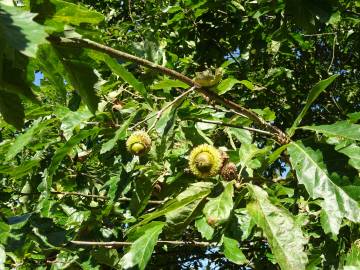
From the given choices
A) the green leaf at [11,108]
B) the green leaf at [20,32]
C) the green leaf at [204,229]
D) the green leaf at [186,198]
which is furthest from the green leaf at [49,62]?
the green leaf at [204,229]

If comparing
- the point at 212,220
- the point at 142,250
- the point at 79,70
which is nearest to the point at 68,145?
the point at 142,250

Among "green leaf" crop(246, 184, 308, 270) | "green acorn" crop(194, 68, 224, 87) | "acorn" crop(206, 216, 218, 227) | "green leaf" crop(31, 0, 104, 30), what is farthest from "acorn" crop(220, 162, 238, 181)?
"green leaf" crop(31, 0, 104, 30)

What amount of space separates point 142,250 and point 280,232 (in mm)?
581

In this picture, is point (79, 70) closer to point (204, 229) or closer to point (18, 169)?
point (204, 229)

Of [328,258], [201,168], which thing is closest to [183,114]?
[201,168]

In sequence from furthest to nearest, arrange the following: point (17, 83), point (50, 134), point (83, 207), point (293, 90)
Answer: point (293, 90) → point (83, 207) → point (50, 134) → point (17, 83)

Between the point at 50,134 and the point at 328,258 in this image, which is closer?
the point at 328,258

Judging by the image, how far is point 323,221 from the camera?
6.84ft

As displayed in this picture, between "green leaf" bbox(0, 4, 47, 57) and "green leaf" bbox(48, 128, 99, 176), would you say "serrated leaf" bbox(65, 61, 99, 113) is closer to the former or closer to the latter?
"green leaf" bbox(0, 4, 47, 57)

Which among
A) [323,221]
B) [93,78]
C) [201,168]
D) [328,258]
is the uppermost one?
[93,78]

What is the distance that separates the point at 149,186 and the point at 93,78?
4.12 ft

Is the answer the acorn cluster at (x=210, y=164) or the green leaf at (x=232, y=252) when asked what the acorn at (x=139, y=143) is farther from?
the green leaf at (x=232, y=252)

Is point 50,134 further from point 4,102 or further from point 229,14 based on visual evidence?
point 229,14

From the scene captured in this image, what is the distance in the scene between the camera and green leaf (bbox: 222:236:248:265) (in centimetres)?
Answer: 241
